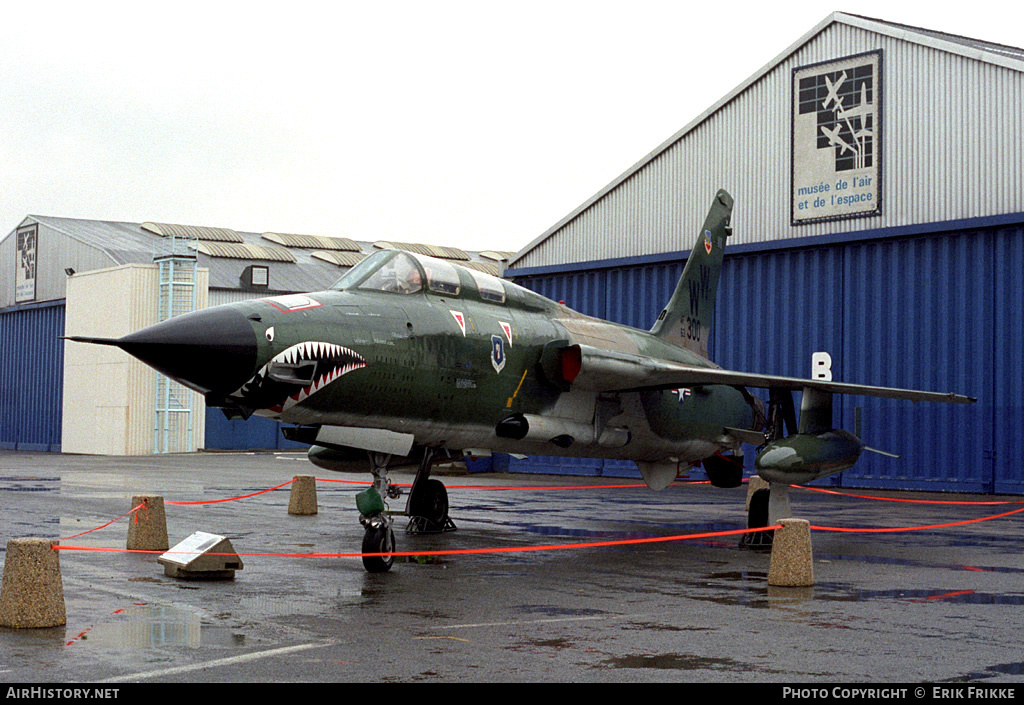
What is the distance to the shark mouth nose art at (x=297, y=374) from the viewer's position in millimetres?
9719

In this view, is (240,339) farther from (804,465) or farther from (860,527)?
(860,527)

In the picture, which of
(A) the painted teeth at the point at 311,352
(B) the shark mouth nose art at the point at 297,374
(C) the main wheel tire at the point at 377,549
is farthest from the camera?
(C) the main wheel tire at the point at 377,549

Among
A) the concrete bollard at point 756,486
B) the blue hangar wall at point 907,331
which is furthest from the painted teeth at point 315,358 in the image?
the blue hangar wall at point 907,331

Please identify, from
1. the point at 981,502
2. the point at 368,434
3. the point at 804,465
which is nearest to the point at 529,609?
the point at 368,434

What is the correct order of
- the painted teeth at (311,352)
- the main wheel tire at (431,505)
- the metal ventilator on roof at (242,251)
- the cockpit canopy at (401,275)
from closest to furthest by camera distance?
the painted teeth at (311,352) < the cockpit canopy at (401,275) < the main wheel tire at (431,505) < the metal ventilator on roof at (242,251)

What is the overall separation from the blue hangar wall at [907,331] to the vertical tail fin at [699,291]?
24.6ft

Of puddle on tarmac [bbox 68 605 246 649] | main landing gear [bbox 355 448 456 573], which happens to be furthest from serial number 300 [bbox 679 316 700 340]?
puddle on tarmac [bbox 68 605 246 649]

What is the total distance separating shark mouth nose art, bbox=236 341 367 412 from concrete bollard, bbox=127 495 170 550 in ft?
10.6

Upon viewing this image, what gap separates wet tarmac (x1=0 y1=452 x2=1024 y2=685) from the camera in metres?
6.51

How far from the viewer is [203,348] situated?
930 cm

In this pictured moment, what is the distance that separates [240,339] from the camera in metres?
9.45

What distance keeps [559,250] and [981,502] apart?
13.8 metres

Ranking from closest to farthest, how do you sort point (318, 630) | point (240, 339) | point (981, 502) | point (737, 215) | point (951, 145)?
point (318, 630) < point (240, 339) < point (981, 502) < point (951, 145) < point (737, 215)

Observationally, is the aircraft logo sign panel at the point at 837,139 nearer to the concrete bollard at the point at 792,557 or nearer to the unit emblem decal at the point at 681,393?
the unit emblem decal at the point at 681,393
